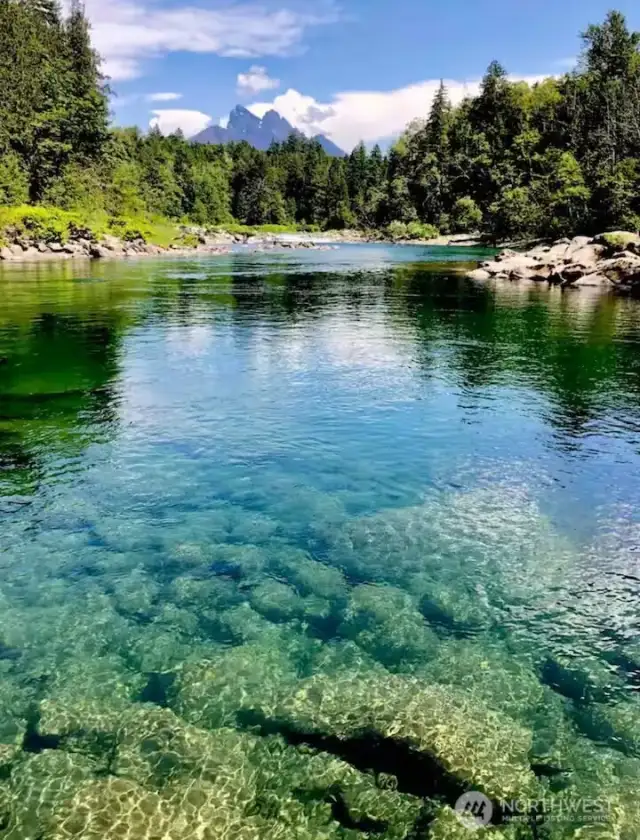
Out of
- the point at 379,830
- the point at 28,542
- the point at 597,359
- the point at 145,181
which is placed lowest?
the point at 379,830

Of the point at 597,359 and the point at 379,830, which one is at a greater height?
the point at 597,359

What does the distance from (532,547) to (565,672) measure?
339cm

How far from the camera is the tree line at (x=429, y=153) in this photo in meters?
94.6

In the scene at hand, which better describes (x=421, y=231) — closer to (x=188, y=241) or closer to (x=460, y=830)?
(x=188, y=241)

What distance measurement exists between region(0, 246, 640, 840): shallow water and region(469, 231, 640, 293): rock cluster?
36097 mm

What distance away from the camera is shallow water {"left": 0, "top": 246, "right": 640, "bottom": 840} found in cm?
706

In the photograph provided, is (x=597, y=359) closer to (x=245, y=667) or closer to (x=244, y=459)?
(x=244, y=459)

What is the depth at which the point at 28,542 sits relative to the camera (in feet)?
39.8

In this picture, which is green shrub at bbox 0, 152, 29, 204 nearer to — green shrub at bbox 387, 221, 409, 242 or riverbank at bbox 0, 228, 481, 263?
riverbank at bbox 0, 228, 481, 263

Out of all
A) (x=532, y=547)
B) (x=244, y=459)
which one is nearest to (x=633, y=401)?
(x=532, y=547)

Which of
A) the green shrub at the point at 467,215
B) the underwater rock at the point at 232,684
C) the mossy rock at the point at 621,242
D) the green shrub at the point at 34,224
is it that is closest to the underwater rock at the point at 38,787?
the underwater rock at the point at 232,684

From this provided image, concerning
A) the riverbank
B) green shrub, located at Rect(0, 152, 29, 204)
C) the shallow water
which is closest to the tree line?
green shrub, located at Rect(0, 152, 29, 204)

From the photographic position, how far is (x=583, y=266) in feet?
192

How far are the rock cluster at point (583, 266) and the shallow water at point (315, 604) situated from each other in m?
36.1
